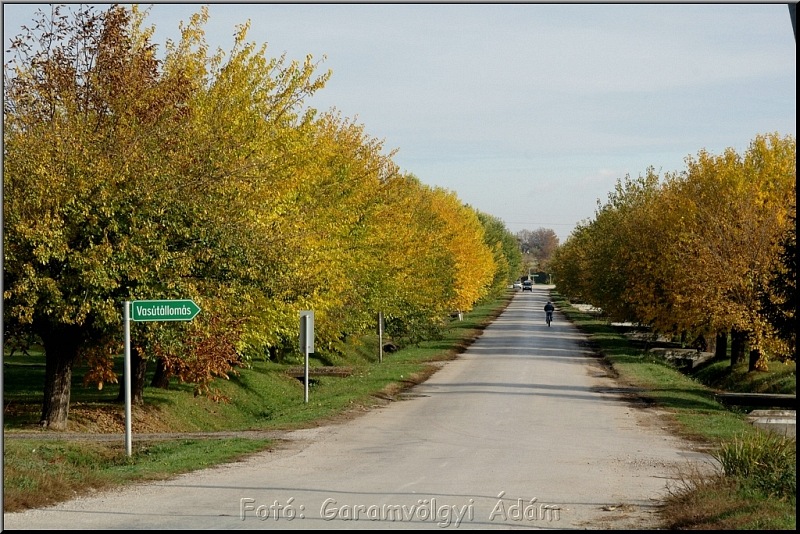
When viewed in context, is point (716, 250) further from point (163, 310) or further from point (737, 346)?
point (163, 310)

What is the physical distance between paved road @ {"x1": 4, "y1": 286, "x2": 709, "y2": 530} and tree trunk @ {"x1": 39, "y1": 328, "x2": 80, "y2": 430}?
514 cm

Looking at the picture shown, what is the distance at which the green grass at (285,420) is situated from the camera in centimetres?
1141

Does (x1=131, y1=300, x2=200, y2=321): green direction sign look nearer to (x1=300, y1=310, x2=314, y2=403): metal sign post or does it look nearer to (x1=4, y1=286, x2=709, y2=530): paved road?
(x1=4, y1=286, x2=709, y2=530): paved road

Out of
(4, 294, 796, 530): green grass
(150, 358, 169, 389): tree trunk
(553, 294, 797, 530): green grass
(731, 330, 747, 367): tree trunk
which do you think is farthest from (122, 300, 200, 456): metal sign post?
(731, 330, 747, 367): tree trunk

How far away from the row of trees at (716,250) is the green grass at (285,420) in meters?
2.40

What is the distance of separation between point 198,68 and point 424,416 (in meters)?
10.1

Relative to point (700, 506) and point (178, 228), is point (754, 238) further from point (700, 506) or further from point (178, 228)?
point (700, 506)

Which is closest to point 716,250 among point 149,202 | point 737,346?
point 737,346

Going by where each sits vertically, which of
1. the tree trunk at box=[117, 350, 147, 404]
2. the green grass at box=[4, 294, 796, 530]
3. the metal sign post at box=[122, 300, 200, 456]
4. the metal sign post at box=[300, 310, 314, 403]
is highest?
the metal sign post at box=[122, 300, 200, 456]

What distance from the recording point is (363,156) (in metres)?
39.2

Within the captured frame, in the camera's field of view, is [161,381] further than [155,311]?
Yes

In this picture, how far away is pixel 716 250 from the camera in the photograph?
3922 cm

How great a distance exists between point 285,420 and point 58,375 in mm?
4915

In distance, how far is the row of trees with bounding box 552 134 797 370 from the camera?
3706 centimetres
